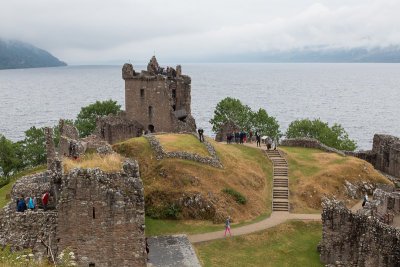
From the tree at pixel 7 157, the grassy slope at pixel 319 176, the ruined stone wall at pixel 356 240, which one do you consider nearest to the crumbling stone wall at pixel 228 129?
the grassy slope at pixel 319 176

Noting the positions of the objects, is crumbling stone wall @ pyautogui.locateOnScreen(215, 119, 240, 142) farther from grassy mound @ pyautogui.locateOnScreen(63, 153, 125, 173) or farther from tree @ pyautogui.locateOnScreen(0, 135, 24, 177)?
grassy mound @ pyautogui.locateOnScreen(63, 153, 125, 173)

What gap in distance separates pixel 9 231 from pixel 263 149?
36326 millimetres

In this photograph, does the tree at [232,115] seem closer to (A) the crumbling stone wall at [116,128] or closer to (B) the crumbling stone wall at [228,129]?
(B) the crumbling stone wall at [228,129]

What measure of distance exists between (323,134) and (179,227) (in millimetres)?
48072

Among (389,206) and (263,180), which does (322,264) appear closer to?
(389,206)

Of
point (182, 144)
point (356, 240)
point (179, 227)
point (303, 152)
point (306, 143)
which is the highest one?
point (182, 144)

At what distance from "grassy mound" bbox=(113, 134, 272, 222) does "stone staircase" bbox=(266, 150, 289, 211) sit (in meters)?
0.76

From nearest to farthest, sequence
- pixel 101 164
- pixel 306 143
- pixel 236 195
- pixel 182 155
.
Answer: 1. pixel 101 164
2. pixel 236 195
3. pixel 182 155
4. pixel 306 143

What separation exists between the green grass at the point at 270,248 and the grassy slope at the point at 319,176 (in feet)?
13.7

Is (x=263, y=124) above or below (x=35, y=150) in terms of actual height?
above

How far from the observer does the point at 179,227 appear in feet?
113

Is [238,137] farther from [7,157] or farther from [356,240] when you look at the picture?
[7,157]

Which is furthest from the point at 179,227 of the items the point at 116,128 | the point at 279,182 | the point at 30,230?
the point at 116,128

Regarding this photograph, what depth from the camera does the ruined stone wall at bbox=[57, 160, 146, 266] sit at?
19609 mm
